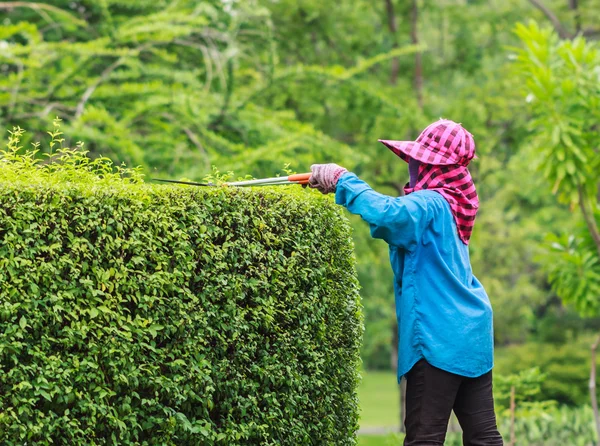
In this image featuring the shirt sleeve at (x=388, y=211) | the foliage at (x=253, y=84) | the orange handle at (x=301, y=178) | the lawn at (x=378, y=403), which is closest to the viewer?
the shirt sleeve at (x=388, y=211)

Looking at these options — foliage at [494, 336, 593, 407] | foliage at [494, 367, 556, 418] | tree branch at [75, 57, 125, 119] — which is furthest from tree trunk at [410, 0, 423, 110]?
foliage at [494, 367, 556, 418]

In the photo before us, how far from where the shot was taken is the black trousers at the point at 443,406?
3.42 m

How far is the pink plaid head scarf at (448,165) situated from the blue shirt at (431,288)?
0.08 metres

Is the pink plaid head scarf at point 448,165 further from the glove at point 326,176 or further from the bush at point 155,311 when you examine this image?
the bush at point 155,311

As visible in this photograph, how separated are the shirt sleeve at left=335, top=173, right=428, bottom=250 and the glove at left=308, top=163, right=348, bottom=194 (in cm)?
6

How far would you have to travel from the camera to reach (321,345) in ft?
12.5

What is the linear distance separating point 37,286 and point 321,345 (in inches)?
56.5

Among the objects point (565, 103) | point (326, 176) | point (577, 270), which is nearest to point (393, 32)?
point (565, 103)

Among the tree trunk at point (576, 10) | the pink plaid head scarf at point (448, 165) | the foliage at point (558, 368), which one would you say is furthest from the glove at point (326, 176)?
the tree trunk at point (576, 10)

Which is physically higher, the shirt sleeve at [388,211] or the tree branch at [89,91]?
the tree branch at [89,91]

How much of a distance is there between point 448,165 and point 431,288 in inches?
22.8

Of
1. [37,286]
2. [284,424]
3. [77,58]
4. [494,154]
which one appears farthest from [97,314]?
[494,154]

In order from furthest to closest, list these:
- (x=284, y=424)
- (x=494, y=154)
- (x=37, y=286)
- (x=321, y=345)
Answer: (x=494, y=154) → (x=321, y=345) → (x=284, y=424) → (x=37, y=286)

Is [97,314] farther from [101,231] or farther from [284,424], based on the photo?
[284,424]
